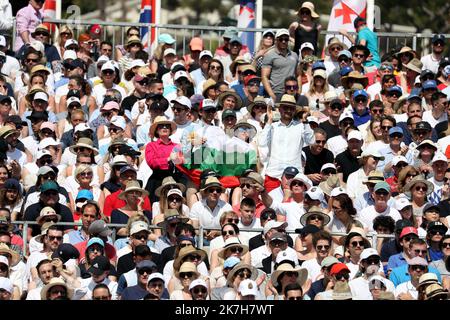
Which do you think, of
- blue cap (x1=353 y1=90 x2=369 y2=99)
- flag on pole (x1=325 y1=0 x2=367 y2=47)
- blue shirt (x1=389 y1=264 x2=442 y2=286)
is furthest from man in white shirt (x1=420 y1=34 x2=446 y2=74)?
blue shirt (x1=389 y1=264 x2=442 y2=286)

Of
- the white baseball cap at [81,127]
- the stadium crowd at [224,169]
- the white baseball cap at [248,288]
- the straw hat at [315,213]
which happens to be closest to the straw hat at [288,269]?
the stadium crowd at [224,169]

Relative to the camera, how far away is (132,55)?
27.7 m

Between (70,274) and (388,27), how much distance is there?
37.5 metres

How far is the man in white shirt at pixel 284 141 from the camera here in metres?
23.8

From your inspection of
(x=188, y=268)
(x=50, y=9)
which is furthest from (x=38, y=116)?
(x=50, y=9)

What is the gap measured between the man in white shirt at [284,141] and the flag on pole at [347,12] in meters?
5.42

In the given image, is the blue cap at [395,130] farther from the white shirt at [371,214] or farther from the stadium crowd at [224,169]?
the white shirt at [371,214]

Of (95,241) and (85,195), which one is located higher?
(85,195)

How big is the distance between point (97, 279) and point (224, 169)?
11.5 ft

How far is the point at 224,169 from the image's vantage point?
77.0 feet

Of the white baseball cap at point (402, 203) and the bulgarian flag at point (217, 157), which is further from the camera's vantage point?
the bulgarian flag at point (217, 157)

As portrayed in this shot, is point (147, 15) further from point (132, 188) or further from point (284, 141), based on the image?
point (132, 188)
